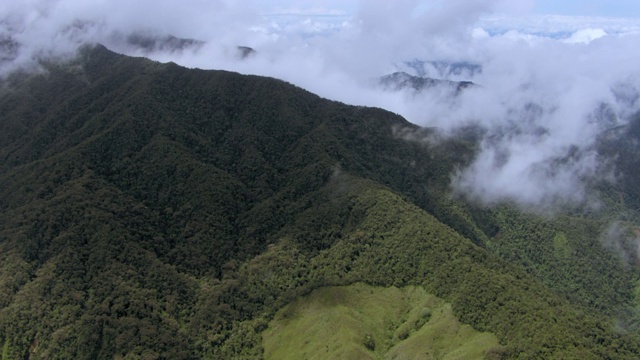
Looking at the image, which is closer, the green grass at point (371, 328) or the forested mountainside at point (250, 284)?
the green grass at point (371, 328)

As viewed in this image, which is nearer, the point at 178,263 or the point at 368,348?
the point at 368,348

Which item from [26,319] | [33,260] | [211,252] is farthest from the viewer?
[211,252]

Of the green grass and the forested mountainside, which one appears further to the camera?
the forested mountainside

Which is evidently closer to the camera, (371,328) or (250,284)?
(371,328)

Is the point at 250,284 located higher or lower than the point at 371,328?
higher

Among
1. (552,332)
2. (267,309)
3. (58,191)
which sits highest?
(58,191)

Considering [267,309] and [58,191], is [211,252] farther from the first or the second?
[58,191]

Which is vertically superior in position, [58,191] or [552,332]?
[58,191]

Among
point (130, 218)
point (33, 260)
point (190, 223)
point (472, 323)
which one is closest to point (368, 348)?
point (472, 323)
